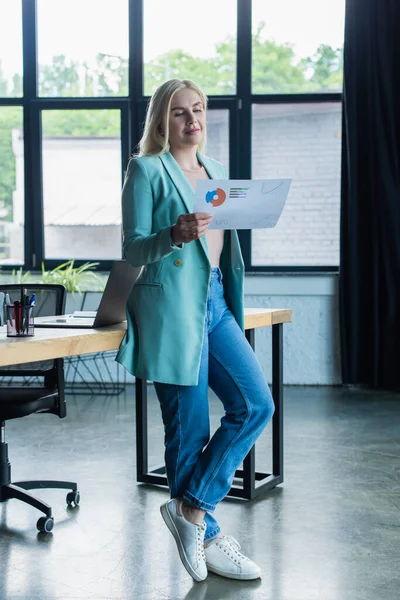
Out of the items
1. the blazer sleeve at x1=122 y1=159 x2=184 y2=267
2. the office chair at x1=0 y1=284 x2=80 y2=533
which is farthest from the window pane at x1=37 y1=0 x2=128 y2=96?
the blazer sleeve at x1=122 y1=159 x2=184 y2=267

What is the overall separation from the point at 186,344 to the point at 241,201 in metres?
0.43

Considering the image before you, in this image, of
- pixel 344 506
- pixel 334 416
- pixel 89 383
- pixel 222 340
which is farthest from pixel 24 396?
pixel 89 383

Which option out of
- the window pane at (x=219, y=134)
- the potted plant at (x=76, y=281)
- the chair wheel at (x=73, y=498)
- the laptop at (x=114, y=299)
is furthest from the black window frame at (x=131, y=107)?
the laptop at (x=114, y=299)

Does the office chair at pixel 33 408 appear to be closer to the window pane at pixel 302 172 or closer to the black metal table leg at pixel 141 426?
the black metal table leg at pixel 141 426

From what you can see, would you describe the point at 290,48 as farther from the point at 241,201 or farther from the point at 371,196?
the point at 241,201

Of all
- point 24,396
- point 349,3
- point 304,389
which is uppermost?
point 349,3

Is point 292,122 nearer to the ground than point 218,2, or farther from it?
nearer to the ground

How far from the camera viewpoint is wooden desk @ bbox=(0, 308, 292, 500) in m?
2.26

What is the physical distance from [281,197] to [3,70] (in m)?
4.95

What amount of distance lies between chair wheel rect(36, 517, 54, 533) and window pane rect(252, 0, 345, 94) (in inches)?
172

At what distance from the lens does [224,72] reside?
6.42 meters

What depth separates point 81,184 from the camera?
664 cm

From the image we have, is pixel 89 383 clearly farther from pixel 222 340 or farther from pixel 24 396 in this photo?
pixel 222 340

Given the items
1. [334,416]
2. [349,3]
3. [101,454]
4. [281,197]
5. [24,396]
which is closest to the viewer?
[281,197]
